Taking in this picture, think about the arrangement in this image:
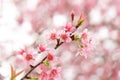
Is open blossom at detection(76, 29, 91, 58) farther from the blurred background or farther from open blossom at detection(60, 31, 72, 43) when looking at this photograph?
the blurred background

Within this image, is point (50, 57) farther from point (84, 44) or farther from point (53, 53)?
point (84, 44)

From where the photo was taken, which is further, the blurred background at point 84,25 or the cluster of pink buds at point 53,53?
the blurred background at point 84,25

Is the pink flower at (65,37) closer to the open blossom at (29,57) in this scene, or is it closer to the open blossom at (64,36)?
the open blossom at (64,36)

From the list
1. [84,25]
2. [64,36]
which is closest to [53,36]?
[64,36]

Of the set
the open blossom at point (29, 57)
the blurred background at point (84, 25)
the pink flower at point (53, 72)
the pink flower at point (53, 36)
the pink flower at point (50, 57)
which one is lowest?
the pink flower at point (53, 72)

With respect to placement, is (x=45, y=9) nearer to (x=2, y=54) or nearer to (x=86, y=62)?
(x=86, y=62)

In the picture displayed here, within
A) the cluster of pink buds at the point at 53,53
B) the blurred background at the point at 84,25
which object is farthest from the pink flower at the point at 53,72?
the blurred background at the point at 84,25

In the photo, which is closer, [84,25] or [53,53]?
[53,53]

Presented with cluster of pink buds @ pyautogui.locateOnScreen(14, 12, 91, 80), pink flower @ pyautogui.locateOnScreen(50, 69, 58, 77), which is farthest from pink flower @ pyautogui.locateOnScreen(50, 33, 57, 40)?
pink flower @ pyautogui.locateOnScreen(50, 69, 58, 77)
